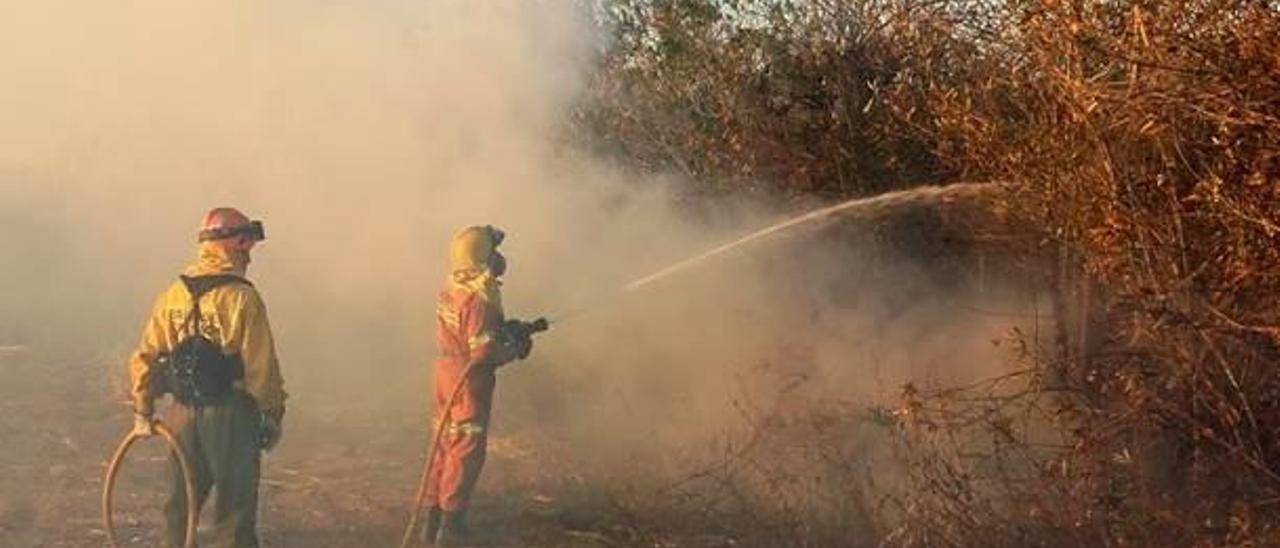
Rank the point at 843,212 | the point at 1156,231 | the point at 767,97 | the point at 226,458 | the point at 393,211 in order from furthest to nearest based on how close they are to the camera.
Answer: the point at 393,211
the point at 767,97
the point at 843,212
the point at 226,458
the point at 1156,231

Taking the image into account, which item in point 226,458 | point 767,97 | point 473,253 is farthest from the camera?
point 767,97

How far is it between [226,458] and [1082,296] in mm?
3540

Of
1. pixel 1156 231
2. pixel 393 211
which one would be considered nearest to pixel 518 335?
pixel 1156 231

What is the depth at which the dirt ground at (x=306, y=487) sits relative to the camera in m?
8.55

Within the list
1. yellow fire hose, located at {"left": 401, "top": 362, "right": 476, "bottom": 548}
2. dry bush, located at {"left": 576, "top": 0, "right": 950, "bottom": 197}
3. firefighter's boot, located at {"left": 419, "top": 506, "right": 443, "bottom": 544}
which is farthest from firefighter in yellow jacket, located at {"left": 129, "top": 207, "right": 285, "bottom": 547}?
dry bush, located at {"left": 576, "top": 0, "right": 950, "bottom": 197}

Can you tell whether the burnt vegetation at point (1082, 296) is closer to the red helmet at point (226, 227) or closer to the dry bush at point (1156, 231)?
the dry bush at point (1156, 231)

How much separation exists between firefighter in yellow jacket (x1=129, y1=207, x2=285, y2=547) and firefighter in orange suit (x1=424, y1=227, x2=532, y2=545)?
105 cm

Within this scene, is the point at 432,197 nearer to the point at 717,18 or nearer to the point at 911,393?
the point at 717,18

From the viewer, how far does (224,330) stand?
7285 mm

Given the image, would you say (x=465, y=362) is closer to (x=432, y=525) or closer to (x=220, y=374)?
(x=432, y=525)

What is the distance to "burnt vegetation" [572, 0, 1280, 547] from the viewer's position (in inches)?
213

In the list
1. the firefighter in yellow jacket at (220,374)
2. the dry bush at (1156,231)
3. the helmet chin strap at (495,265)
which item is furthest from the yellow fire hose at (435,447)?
the dry bush at (1156,231)

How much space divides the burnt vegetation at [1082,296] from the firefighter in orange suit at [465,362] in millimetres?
856

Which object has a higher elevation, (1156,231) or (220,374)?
(1156,231)
